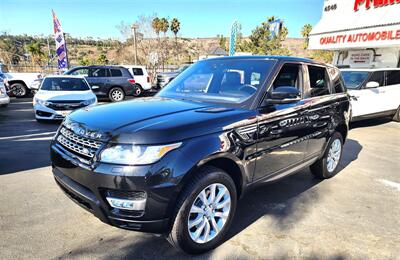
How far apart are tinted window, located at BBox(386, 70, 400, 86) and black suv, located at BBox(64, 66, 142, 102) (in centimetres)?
1072

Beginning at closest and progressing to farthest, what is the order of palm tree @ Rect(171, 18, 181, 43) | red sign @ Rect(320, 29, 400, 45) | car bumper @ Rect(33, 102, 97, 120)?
1. car bumper @ Rect(33, 102, 97, 120)
2. red sign @ Rect(320, 29, 400, 45)
3. palm tree @ Rect(171, 18, 181, 43)

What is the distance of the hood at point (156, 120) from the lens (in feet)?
7.20

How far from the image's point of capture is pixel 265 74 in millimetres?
3178

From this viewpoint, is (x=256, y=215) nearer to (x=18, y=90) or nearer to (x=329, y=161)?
(x=329, y=161)

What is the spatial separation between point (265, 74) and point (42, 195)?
3.24m

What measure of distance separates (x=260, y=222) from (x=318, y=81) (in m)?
2.19

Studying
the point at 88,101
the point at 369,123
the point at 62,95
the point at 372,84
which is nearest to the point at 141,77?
the point at 88,101

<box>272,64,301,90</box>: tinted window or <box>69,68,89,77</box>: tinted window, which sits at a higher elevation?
<box>69,68,89,77</box>: tinted window

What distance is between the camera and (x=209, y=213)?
8.50ft

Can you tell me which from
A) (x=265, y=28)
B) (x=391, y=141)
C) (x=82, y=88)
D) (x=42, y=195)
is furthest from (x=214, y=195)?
(x=265, y=28)

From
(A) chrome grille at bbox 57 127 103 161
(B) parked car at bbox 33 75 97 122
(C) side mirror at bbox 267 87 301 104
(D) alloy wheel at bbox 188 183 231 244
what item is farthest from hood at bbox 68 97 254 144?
(B) parked car at bbox 33 75 97 122

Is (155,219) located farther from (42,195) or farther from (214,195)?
(42,195)

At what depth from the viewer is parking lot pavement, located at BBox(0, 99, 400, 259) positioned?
2.66 meters

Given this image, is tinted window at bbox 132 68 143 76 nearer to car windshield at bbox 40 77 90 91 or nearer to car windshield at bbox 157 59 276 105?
car windshield at bbox 40 77 90 91
